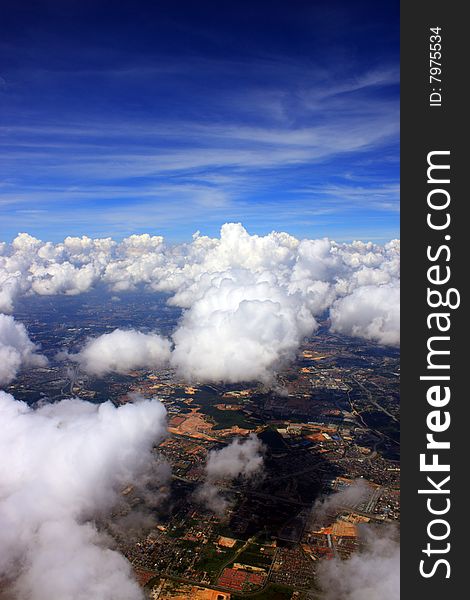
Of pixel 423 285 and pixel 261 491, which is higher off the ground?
pixel 423 285

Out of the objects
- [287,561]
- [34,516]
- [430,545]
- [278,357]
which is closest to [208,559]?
[287,561]

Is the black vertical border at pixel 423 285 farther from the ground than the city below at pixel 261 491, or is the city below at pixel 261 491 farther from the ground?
the black vertical border at pixel 423 285

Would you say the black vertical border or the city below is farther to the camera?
the city below

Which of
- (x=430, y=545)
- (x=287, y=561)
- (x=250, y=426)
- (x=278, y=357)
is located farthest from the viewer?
(x=278, y=357)

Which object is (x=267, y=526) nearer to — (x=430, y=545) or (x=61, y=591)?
(x=61, y=591)

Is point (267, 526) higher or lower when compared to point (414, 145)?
lower

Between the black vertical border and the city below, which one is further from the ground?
the black vertical border

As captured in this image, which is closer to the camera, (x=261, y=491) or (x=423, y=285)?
(x=423, y=285)

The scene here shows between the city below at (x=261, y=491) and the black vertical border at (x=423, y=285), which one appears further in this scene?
the city below at (x=261, y=491)
